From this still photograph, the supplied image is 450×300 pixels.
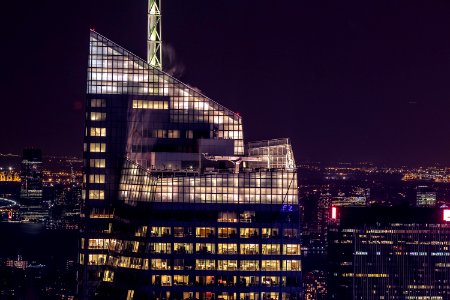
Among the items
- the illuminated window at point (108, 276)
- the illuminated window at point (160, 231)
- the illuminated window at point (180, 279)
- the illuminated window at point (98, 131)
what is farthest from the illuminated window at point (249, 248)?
the illuminated window at point (98, 131)

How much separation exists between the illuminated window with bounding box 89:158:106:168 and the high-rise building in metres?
0.09

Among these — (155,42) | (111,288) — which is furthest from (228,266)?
(155,42)

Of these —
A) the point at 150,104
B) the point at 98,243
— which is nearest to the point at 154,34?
the point at 150,104

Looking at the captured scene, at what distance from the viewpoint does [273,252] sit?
11012 cm

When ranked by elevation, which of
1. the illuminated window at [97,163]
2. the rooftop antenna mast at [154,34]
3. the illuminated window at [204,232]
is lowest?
the illuminated window at [204,232]

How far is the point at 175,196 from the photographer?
109750mm

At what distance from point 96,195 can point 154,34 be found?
51.5ft

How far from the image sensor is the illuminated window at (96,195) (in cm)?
13200

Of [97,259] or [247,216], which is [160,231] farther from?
[97,259]

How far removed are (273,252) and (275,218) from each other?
2605 mm

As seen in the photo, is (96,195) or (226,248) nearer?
(226,248)

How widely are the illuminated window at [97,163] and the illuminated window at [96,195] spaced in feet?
7.60

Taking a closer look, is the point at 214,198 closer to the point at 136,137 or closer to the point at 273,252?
the point at 273,252

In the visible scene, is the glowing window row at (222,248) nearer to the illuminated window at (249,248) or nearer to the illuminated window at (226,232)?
the illuminated window at (249,248)
